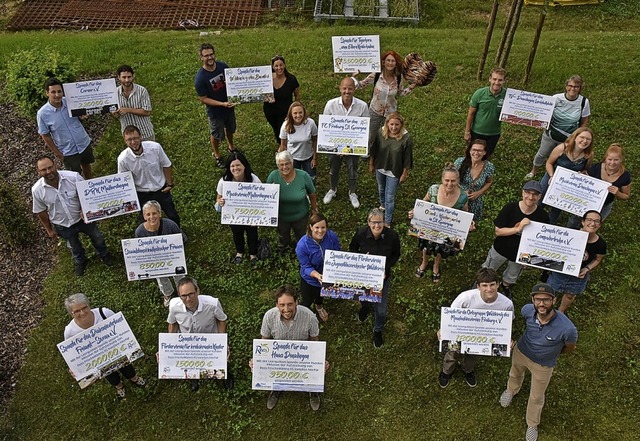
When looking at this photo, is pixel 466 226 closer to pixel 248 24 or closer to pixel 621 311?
pixel 621 311

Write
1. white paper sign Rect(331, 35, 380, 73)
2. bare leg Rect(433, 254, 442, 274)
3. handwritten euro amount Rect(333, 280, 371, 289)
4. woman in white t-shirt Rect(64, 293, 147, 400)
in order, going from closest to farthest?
woman in white t-shirt Rect(64, 293, 147, 400) < handwritten euro amount Rect(333, 280, 371, 289) < bare leg Rect(433, 254, 442, 274) < white paper sign Rect(331, 35, 380, 73)

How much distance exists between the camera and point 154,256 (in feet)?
23.3

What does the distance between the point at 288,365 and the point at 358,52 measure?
5.78 meters

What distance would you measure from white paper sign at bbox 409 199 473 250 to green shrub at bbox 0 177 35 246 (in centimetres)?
634

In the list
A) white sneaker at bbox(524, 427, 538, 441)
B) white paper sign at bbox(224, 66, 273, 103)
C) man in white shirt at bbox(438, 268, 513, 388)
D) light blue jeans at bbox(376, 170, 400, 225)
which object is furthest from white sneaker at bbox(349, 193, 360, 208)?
white sneaker at bbox(524, 427, 538, 441)

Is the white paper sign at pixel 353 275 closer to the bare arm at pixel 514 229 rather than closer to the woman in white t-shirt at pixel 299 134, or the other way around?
the bare arm at pixel 514 229

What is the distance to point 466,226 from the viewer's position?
23.3 ft

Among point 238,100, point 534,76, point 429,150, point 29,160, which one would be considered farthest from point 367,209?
point 29,160

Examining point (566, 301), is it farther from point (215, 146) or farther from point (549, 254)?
point (215, 146)

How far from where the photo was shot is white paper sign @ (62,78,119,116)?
27.7ft

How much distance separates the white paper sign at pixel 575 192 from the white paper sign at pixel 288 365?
13.7 feet

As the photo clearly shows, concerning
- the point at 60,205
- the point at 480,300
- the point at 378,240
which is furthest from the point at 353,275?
the point at 60,205

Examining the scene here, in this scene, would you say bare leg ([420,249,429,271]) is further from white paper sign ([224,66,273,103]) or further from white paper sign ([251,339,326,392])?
white paper sign ([224,66,273,103])

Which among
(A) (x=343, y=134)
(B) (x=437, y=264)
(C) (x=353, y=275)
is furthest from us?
(A) (x=343, y=134)
